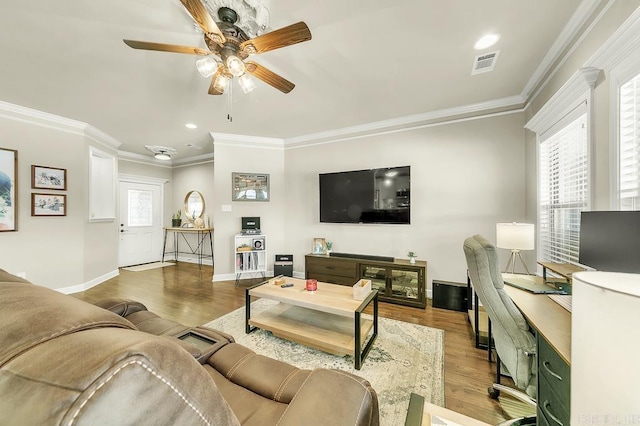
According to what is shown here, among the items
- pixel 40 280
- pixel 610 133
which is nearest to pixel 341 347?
pixel 610 133

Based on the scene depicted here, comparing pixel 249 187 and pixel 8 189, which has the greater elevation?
pixel 249 187

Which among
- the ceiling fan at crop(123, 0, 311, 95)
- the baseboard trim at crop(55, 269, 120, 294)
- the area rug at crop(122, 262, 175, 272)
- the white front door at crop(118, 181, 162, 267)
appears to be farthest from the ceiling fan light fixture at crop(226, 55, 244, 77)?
the white front door at crop(118, 181, 162, 267)

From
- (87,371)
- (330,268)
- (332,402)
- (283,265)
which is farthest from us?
(283,265)

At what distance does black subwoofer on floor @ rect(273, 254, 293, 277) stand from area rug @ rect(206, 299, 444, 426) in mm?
1488

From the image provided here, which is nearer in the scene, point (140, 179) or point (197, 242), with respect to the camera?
point (140, 179)

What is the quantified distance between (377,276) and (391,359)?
1.42m

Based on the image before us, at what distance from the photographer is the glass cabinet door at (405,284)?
3.07 metres

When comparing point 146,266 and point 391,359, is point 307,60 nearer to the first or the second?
point 391,359

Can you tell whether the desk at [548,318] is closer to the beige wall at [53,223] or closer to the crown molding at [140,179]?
the beige wall at [53,223]

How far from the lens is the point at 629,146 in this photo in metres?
1.32

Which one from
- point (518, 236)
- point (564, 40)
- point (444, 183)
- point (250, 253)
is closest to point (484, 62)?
point (564, 40)

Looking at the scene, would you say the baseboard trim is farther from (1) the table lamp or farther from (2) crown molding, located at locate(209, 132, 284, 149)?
(1) the table lamp

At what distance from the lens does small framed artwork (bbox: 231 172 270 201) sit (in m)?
4.25

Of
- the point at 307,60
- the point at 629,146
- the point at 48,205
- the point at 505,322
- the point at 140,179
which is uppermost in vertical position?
Answer: the point at 307,60
